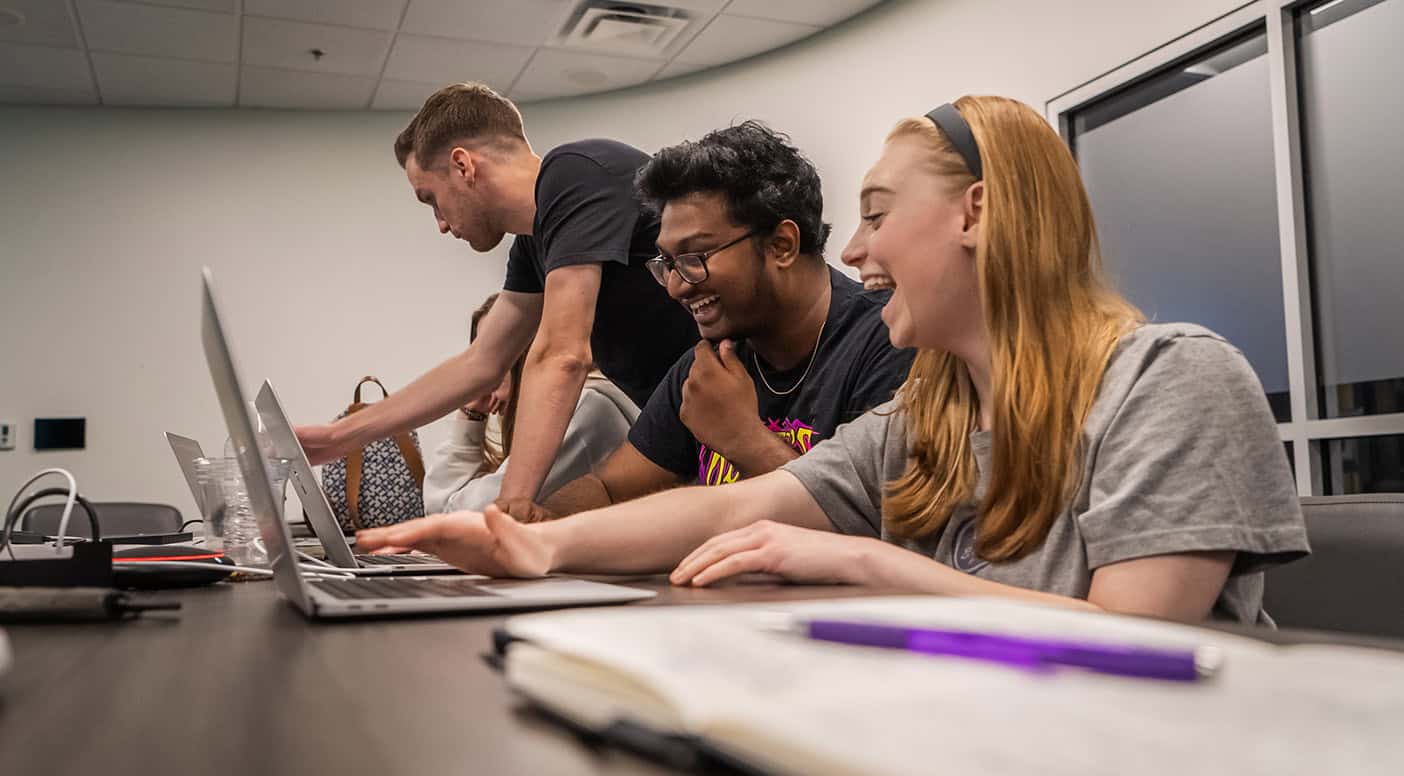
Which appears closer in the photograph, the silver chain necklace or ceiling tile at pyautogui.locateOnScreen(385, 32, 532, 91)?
the silver chain necklace

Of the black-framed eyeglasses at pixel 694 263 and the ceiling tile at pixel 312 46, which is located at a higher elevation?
the ceiling tile at pixel 312 46

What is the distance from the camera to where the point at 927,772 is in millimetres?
238

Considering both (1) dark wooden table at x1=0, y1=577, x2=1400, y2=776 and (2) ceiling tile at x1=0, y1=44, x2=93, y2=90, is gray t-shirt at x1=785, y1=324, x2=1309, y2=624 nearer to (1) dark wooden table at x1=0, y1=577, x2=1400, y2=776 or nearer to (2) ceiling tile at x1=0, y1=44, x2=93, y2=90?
(1) dark wooden table at x1=0, y1=577, x2=1400, y2=776

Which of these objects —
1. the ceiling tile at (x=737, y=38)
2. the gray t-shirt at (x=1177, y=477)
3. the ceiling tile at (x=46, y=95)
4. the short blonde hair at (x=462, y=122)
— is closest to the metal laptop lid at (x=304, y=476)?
the gray t-shirt at (x=1177, y=477)

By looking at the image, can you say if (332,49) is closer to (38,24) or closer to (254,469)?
(38,24)

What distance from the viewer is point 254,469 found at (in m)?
0.76

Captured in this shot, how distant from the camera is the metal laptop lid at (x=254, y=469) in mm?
688

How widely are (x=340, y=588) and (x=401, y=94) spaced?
450cm

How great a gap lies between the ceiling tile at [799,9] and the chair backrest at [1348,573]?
3.48 m

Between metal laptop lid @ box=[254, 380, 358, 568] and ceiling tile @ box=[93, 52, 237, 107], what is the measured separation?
12.8 feet

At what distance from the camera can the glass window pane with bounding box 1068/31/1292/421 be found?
10.3ft

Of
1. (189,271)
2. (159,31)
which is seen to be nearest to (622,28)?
(159,31)

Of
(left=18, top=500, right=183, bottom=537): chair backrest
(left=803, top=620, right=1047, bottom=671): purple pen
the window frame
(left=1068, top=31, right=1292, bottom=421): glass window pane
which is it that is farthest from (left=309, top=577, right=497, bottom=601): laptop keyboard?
the window frame

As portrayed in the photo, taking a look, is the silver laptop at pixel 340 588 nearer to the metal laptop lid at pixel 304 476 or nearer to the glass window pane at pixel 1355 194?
the metal laptop lid at pixel 304 476
